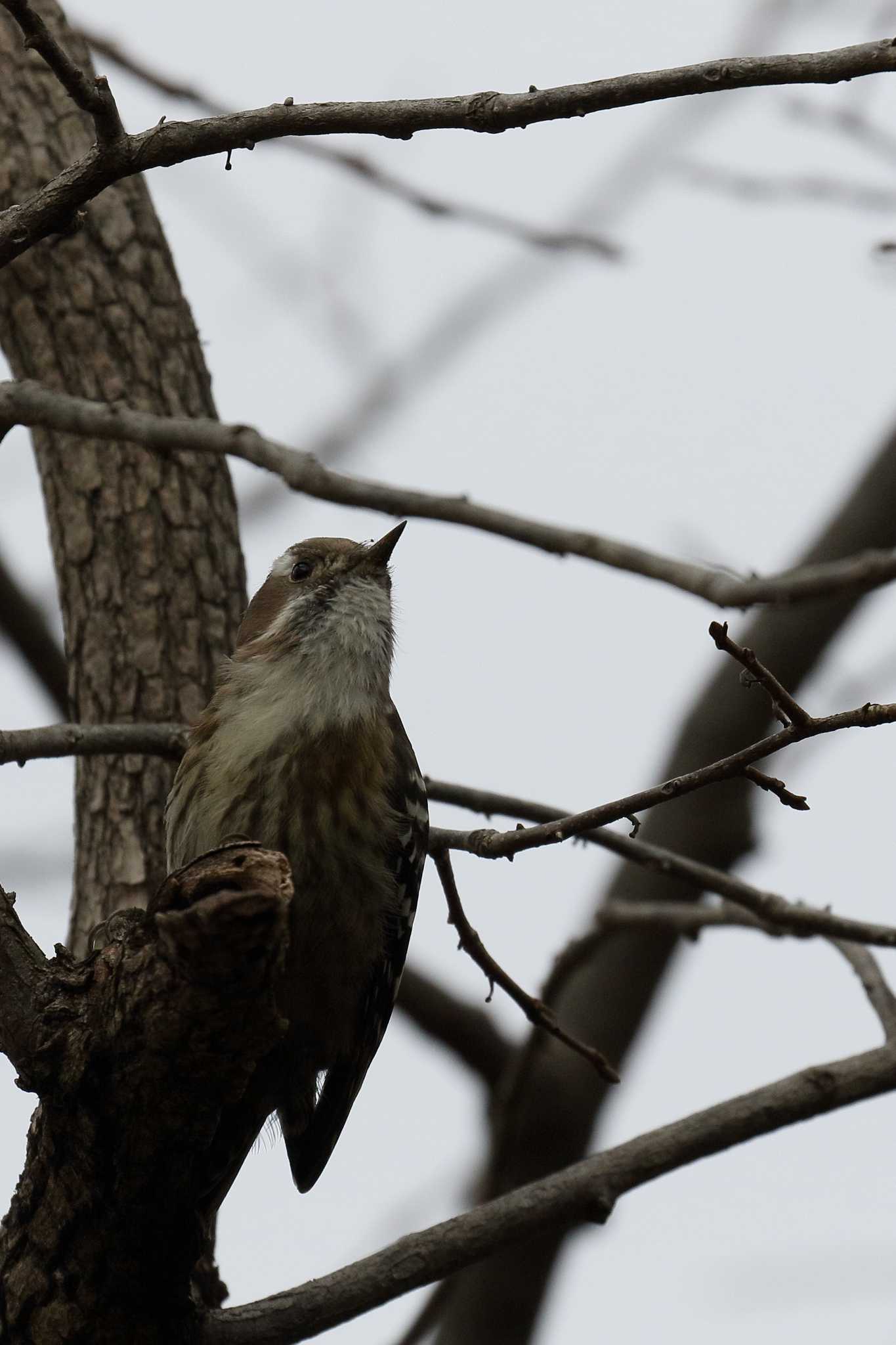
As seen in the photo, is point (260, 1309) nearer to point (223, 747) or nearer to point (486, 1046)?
point (223, 747)

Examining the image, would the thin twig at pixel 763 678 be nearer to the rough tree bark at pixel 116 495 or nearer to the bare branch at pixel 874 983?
the bare branch at pixel 874 983

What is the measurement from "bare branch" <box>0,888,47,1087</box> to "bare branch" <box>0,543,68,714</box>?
12.1 feet

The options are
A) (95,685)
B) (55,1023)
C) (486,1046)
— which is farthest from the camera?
(486,1046)

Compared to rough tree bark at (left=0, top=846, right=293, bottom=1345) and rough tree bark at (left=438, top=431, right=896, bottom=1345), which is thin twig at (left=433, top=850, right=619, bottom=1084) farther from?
rough tree bark at (left=438, top=431, right=896, bottom=1345)

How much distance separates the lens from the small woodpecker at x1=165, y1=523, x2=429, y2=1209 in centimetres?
419

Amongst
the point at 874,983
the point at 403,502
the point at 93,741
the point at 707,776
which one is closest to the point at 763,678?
the point at 707,776

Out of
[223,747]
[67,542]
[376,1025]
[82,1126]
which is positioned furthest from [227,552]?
[82,1126]

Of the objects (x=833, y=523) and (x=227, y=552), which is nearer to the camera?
(x=227, y=552)

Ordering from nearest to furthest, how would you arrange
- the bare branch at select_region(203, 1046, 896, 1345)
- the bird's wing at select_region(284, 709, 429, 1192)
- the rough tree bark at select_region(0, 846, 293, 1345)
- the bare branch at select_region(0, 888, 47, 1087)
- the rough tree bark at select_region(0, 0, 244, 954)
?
the rough tree bark at select_region(0, 846, 293, 1345)
the bare branch at select_region(0, 888, 47, 1087)
the bare branch at select_region(203, 1046, 896, 1345)
the bird's wing at select_region(284, 709, 429, 1192)
the rough tree bark at select_region(0, 0, 244, 954)

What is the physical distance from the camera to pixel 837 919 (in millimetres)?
4152

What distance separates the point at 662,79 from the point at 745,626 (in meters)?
4.71

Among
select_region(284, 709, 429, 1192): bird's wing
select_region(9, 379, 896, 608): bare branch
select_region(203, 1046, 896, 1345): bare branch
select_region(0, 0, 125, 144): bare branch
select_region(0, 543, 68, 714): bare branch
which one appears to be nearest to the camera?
select_region(0, 0, 125, 144): bare branch

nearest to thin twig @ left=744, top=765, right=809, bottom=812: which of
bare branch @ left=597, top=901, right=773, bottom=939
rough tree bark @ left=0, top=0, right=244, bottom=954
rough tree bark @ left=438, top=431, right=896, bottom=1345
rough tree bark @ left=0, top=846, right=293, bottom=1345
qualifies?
rough tree bark @ left=0, top=846, right=293, bottom=1345

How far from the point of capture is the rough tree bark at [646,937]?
21.9 feet
